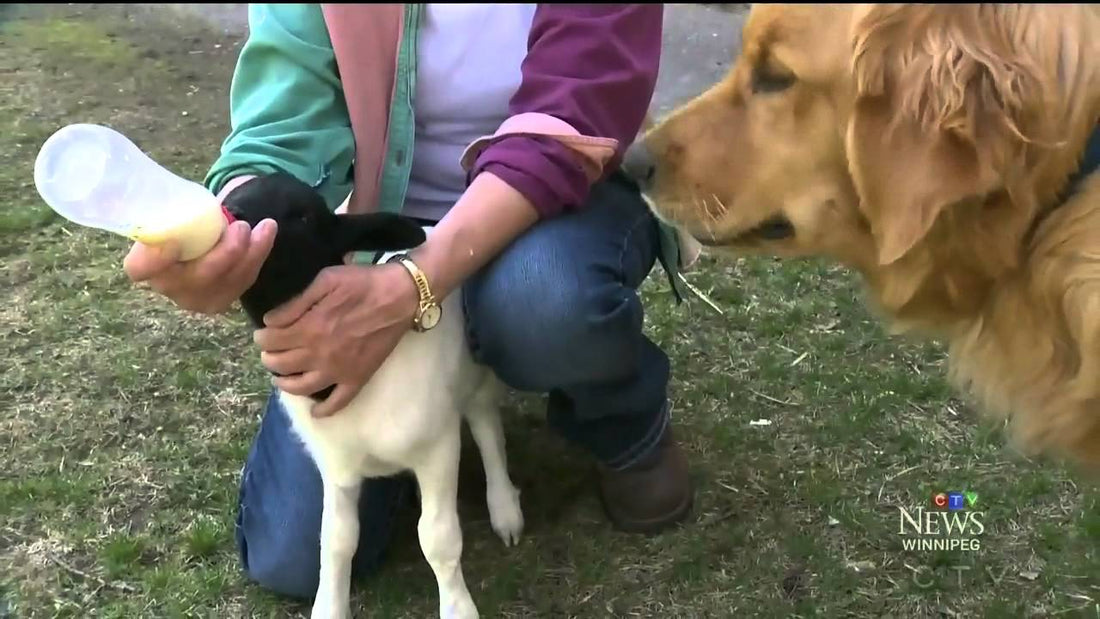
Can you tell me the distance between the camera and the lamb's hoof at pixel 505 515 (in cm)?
201

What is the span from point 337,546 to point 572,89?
837mm

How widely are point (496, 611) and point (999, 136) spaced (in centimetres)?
114

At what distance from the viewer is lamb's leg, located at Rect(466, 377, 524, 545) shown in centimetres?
199

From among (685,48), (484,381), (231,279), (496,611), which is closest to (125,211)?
(231,279)

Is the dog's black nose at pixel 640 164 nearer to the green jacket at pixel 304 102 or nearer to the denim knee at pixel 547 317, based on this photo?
the denim knee at pixel 547 317

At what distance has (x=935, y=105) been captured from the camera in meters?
1.28

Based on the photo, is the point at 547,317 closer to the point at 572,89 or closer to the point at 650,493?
the point at 572,89

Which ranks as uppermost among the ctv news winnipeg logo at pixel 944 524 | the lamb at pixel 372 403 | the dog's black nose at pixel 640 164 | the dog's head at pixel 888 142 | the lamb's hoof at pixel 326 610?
the dog's head at pixel 888 142

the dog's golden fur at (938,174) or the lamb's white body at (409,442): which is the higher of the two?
the dog's golden fur at (938,174)

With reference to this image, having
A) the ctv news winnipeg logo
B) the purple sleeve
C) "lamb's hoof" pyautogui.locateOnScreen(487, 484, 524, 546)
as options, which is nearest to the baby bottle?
the purple sleeve

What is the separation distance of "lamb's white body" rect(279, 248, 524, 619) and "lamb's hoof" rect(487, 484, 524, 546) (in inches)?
8.5

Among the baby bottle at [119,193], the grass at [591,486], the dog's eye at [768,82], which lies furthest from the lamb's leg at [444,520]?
the dog's eye at [768,82]

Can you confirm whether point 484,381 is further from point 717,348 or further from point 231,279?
point 717,348

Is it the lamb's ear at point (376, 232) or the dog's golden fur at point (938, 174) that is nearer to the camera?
the dog's golden fur at point (938, 174)
